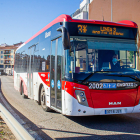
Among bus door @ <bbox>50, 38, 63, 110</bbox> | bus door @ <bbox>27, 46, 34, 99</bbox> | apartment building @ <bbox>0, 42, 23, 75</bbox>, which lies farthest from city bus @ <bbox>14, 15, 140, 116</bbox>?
apartment building @ <bbox>0, 42, 23, 75</bbox>

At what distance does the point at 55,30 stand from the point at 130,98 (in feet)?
10.9


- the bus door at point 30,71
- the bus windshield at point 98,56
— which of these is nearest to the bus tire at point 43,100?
the bus door at point 30,71

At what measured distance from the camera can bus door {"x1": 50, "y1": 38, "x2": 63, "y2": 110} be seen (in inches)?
271

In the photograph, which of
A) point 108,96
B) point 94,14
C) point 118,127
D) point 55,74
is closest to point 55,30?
point 55,74

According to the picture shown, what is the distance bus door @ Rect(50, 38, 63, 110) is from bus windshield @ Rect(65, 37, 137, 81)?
0.61 metres

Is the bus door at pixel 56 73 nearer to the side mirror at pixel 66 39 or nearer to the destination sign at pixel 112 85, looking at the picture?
the side mirror at pixel 66 39

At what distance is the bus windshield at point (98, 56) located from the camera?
623cm

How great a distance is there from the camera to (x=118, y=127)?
628cm

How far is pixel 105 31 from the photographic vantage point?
6730mm

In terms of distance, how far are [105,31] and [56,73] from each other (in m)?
2.06

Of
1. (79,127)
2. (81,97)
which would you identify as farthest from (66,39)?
(79,127)

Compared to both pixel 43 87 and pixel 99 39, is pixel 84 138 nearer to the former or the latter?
pixel 99 39

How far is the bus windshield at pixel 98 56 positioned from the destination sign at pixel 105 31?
0.62ft

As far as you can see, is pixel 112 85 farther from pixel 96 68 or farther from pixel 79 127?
pixel 79 127
